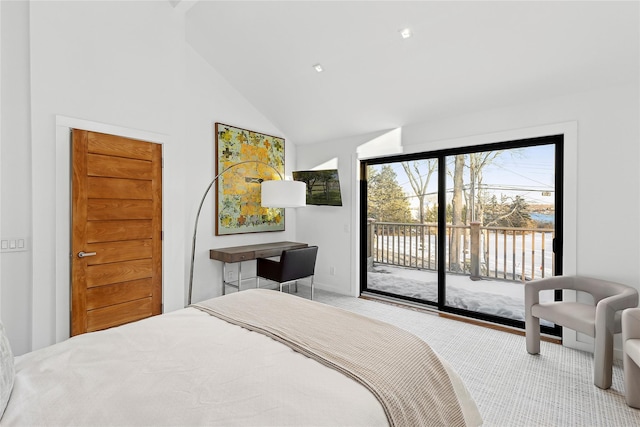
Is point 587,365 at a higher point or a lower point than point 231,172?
lower

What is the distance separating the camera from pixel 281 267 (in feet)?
12.3

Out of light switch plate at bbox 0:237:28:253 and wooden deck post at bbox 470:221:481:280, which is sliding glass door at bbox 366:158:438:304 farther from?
light switch plate at bbox 0:237:28:253

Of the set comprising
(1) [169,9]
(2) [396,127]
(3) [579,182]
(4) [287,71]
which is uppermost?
(1) [169,9]

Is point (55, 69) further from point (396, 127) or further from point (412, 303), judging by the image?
point (412, 303)

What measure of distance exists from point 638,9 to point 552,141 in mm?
Result: 1129

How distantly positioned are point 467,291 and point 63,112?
4370mm

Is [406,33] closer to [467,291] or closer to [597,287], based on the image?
[597,287]

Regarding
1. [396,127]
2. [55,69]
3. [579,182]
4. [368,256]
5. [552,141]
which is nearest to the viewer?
[55,69]

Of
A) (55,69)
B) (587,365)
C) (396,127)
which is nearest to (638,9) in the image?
(396,127)

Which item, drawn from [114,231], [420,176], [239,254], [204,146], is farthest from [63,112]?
[420,176]

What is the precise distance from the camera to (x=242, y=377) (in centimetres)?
116

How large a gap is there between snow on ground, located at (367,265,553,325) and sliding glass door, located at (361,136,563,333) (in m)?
0.01

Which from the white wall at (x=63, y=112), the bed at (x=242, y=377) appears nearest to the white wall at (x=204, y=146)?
the white wall at (x=63, y=112)

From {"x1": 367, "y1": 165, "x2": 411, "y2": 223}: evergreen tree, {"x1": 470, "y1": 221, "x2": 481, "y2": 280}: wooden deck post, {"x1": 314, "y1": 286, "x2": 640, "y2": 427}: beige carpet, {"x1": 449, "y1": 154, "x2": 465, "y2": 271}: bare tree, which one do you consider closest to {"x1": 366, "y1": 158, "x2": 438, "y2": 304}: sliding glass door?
{"x1": 367, "y1": 165, "x2": 411, "y2": 223}: evergreen tree
